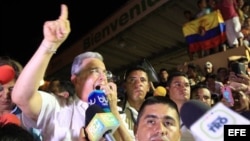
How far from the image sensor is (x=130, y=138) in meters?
1.67

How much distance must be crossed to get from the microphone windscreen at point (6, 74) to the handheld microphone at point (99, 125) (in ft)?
1.75

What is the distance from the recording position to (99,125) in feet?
4.13

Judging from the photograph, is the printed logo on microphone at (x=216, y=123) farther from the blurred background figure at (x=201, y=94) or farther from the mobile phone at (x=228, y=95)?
the blurred background figure at (x=201, y=94)

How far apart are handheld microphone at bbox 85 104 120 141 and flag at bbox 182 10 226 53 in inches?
171

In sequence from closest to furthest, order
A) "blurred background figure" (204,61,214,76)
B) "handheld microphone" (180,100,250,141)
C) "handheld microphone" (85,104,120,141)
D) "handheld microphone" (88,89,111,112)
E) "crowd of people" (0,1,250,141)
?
"handheld microphone" (180,100,250,141)
"handheld microphone" (85,104,120,141)
"crowd of people" (0,1,250,141)
"handheld microphone" (88,89,111,112)
"blurred background figure" (204,61,214,76)

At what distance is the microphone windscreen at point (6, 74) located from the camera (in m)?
1.68

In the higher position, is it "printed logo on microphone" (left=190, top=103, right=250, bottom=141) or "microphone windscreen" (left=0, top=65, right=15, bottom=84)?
"microphone windscreen" (left=0, top=65, right=15, bottom=84)

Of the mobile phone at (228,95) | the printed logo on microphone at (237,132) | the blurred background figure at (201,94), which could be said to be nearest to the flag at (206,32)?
the blurred background figure at (201,94)

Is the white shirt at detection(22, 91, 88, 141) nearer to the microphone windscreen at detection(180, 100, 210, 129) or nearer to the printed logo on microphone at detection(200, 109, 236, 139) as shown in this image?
the microphone windscreen at detection(180, 100, 210, 129)

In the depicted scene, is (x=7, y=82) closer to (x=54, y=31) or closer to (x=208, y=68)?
(x=54, y=31)

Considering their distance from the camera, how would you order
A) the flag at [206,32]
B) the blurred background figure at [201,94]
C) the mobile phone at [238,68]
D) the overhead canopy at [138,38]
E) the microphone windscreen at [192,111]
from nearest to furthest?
the microphone windscreen at [192,111] → the blurred background figure at [201,94] → the mobile phone at [238,68] → the flag at [206,32] → the overhead canopy at [138,38]

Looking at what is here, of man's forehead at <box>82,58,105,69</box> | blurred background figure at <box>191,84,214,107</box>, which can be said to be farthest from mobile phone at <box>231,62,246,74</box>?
man's forehead at <box>82,58,105,69</box>

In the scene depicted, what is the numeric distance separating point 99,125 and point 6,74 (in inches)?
25.3

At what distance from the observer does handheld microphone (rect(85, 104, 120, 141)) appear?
1.24 meters
